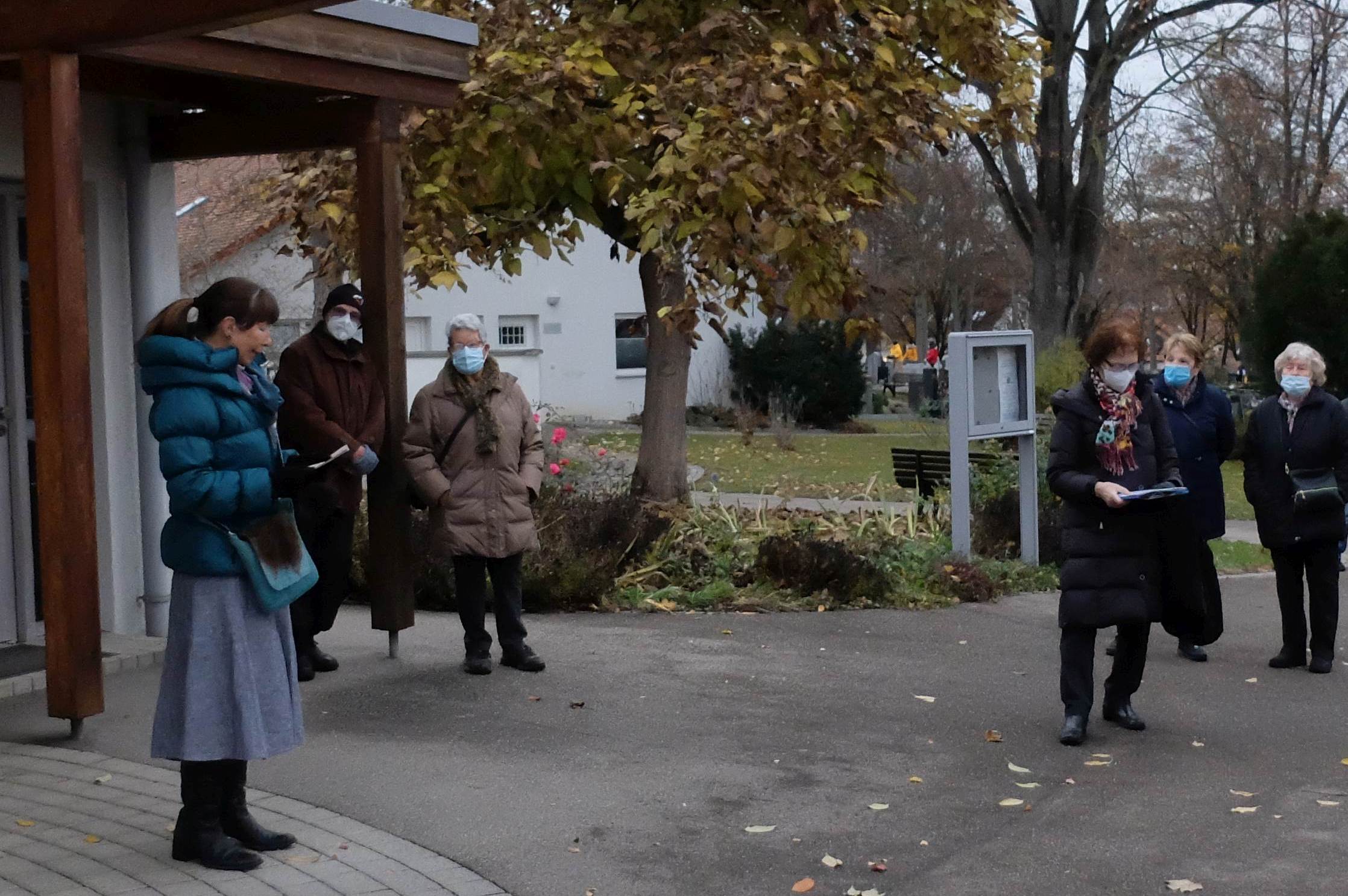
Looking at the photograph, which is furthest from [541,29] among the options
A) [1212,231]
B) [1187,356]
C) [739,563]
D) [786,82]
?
[1212,231]

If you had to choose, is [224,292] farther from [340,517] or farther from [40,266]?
[340,517]

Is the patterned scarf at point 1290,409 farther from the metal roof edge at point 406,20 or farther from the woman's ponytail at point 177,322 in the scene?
the woman's ponytail at point 177,322

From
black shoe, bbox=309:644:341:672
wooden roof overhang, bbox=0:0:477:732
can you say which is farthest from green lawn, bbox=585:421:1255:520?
wooden roof overhang, bbox=0:0:477:732

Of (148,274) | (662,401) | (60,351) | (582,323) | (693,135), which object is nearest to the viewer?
(60,351)

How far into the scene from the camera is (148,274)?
8.44m

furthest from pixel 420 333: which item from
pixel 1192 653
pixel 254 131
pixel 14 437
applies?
pixel 1192 653

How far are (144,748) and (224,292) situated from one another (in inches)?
94.1

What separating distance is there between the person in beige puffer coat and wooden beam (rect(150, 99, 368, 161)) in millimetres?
1072

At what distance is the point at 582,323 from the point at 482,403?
2922cm

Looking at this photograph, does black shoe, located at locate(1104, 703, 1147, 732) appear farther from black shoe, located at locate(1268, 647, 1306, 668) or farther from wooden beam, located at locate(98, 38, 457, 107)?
wooden beam, located at locate(98, 38, 457, 107)

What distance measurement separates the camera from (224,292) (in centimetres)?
487

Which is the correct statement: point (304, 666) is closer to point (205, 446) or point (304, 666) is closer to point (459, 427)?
point (459, 427)

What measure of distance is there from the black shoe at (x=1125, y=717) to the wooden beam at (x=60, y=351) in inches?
165

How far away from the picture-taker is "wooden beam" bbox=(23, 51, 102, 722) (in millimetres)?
5926
